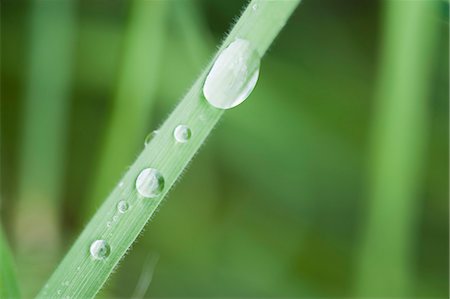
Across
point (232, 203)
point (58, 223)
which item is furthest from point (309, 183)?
point (58, 223)

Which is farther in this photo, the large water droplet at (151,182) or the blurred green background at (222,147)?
the blurred green background at (222,147)

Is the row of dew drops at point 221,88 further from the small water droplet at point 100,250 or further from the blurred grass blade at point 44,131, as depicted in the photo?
the blurred grass blade at point 44,131

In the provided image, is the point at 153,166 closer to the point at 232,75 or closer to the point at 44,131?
the point at 232,75

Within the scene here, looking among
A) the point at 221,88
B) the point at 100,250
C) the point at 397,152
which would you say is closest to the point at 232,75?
the point at 221,88

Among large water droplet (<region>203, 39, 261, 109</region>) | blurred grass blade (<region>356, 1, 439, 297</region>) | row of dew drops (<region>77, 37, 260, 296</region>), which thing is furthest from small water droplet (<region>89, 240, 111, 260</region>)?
blurred grass blade (<region>356, 1, 439, 297</region>)

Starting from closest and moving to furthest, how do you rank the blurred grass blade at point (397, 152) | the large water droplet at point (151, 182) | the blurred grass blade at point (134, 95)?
the large water droplet at point (151, 182) → the blurred grass blade at point (397, 152) → the blurred grass blade at point (134, 95)

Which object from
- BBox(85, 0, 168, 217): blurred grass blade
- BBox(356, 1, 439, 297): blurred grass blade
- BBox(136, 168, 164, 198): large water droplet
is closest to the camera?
BBox(136, 168, 164, 198): large water droplet

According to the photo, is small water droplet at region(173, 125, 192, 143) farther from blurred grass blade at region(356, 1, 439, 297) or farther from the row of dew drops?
blurred grass blade at region(356, 1, 439, 297)

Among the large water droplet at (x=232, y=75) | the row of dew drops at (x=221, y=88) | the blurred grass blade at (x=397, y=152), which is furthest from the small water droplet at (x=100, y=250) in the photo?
the blurred grass blade at (x=397, y=152)
